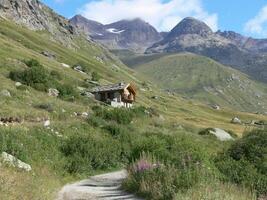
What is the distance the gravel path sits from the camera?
20.0m

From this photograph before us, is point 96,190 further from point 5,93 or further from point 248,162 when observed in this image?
point 5,93

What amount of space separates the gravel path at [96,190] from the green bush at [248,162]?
4464mm

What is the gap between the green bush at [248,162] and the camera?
20.8m

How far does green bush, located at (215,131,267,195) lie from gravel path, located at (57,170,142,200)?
4464mm

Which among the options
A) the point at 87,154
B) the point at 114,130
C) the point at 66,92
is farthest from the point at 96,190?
the point at 66,92

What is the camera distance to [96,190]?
22.6 metres

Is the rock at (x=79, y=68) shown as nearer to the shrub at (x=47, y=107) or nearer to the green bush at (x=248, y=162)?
the shrub at (x=47, y=107)

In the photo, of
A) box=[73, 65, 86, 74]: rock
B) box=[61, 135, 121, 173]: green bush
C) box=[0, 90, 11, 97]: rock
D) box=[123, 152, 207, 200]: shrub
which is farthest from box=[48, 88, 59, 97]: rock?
box=[73, 65, 86, 74]: rock

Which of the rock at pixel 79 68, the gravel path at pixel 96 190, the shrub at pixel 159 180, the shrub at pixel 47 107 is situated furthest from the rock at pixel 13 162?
the rock at pixel 79 68

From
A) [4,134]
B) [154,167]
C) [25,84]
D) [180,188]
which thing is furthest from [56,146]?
[25,84]

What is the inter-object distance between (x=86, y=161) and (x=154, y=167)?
9670mm

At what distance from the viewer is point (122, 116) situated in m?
58.9

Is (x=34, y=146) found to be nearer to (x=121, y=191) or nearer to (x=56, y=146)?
(x=56, y=146)

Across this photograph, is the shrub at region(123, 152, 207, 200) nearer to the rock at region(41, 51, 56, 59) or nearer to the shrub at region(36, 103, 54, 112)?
the shrub at region(36, 103, 54, 112)
